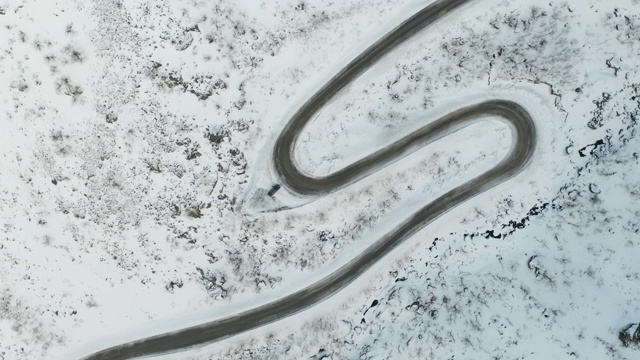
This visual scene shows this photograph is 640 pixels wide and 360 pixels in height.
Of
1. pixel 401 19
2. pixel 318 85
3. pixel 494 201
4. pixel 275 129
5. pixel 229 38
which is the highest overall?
pixel 401 19

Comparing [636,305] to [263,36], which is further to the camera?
[263,36]

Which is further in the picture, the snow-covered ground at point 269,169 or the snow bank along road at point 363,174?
the snow bank along road at point 363,174

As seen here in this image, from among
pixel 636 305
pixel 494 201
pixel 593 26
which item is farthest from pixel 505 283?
pixel 593 26

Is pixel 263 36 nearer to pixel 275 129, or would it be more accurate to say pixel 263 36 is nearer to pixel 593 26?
pixel 275 129

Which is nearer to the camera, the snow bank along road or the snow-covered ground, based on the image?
the snow-covered ground
